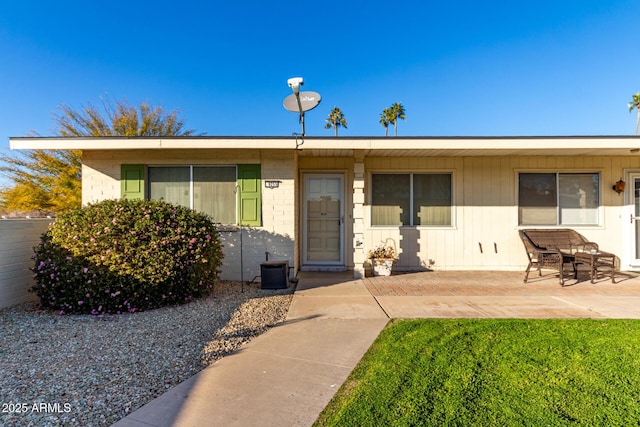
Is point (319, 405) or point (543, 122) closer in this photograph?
point (319, 405)

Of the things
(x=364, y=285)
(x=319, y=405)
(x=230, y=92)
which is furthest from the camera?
(x=230, y=92)

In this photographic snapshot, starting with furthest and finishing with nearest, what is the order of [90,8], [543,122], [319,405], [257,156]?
[543,122] → [90,8] → [257,156] → [319,405]

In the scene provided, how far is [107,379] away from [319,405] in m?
1.63

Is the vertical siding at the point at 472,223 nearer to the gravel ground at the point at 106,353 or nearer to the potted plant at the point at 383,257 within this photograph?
the potted plant at the point at 383,257

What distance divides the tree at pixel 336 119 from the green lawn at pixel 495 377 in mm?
30161

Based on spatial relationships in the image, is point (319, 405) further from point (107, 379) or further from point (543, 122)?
point (543, 122)

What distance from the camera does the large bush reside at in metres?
4.08

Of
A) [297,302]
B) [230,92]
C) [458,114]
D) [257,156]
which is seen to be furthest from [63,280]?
[458,114]

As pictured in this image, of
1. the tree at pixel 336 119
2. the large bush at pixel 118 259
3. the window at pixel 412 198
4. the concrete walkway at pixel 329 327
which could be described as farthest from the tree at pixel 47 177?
the tree at pixel 336 119

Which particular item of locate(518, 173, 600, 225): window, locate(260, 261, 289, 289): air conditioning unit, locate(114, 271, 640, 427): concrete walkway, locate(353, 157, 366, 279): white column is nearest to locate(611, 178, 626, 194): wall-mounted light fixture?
locate(518, 173, 600, 225): window

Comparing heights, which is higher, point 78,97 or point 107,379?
point 78,97

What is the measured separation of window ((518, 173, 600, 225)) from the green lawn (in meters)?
4.04

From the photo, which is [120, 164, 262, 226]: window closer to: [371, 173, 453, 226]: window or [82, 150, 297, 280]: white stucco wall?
[82, 150, 297, 280]: white stucco wall

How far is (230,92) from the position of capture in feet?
46.5
